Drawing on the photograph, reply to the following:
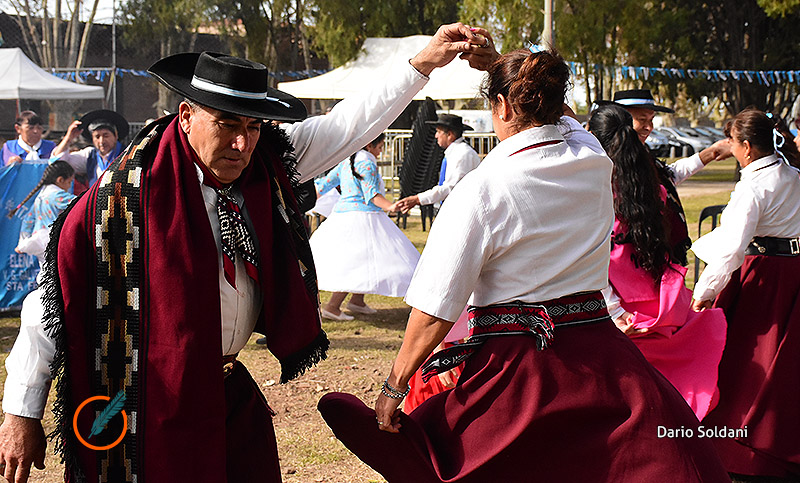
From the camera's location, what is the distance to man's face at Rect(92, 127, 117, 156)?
316 inches

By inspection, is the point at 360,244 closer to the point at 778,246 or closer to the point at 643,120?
the point at 643,120

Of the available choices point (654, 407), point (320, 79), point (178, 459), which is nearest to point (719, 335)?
point (654, 407)

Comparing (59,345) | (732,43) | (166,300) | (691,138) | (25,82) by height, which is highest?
(732,43)

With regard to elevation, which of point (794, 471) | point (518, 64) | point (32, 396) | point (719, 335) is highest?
point (518, 64)

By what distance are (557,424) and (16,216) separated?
723 centimetres

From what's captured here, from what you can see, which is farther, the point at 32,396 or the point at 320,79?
the point at 320,79

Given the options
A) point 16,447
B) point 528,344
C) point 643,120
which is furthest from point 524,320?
point 643,120

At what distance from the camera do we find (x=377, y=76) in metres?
22.6

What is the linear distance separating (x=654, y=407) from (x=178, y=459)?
1.37m

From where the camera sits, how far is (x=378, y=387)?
5.98 metres

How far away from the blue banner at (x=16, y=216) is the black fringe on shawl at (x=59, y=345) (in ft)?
21.2

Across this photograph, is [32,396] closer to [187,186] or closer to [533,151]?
[187,186]

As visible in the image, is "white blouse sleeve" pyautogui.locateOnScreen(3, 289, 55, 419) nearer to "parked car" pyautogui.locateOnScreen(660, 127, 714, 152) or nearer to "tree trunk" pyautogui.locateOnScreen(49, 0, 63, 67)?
"tree trunk" pyautogui.locateOnScreen(49, 0, 63, 67)

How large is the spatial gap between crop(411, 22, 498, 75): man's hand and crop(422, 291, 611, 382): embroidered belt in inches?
33.0
